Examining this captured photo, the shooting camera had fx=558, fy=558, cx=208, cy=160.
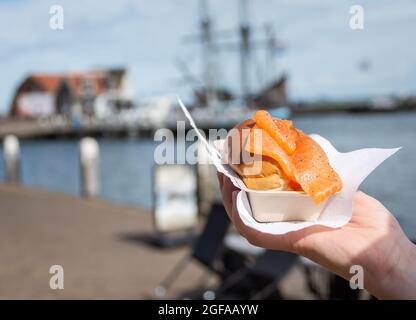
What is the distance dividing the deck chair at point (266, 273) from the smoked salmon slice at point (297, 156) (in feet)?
11.7

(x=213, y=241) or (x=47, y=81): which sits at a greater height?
(x=213, y=241)

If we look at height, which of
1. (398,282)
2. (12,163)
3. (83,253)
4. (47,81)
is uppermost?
(398,282)

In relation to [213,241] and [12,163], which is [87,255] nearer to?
[213,241]

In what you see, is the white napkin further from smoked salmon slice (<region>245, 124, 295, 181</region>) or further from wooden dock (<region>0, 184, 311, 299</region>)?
wooden dock (<region>0, 184, 311, 299</region>)

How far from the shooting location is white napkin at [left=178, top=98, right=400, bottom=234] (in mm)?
1975


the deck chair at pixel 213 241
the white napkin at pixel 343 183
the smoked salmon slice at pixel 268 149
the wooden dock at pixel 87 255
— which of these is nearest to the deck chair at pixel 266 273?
the deck chair at pixel 213 241

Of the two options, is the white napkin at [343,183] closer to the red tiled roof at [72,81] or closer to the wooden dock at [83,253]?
the wooden dock at [83,253]

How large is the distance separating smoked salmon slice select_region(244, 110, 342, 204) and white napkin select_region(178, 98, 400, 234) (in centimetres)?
5

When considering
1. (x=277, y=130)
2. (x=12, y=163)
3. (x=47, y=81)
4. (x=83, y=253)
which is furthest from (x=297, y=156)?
(x=47, y=81)

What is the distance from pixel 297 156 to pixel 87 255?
8.03 metres

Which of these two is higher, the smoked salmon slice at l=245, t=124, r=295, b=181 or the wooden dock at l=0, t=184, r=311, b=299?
the smoked salmon slice at l=245, t=124, r=295, b=181

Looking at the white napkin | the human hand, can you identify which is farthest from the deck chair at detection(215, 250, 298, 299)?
the human hand

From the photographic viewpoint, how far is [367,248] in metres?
1.83
